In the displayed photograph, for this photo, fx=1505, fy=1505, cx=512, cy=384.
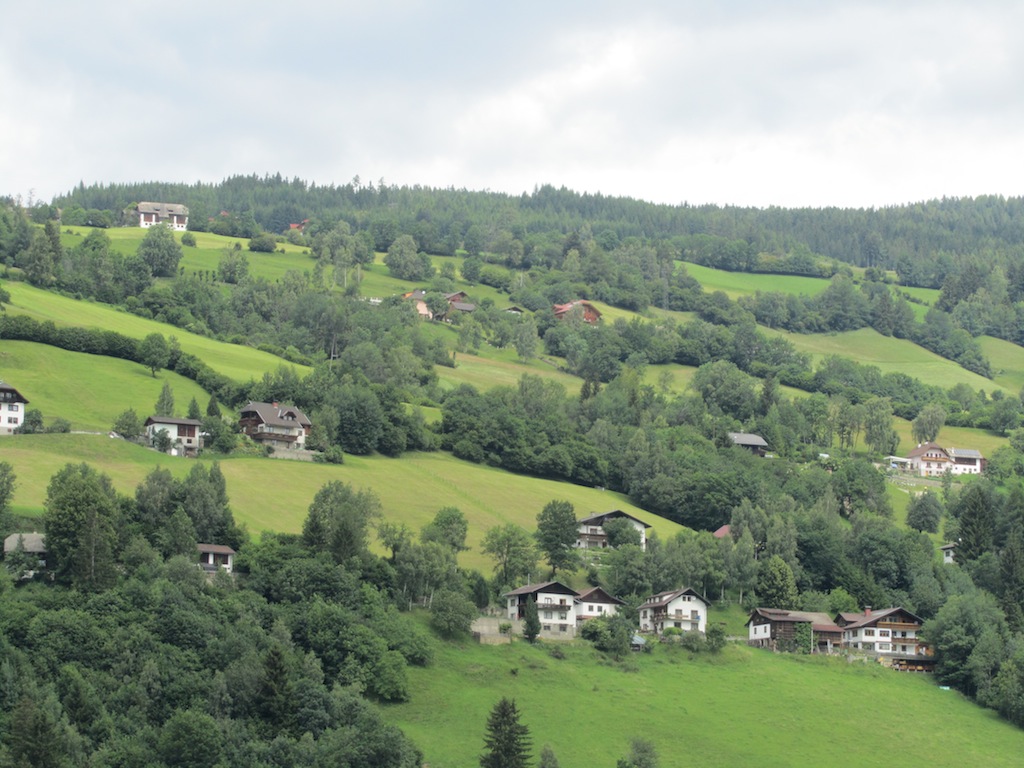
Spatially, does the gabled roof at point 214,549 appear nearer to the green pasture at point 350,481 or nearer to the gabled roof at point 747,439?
the green pasture at point 350,481

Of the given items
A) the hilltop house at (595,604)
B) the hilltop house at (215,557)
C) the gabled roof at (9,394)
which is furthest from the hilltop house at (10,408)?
the hilltop house at (595,604)

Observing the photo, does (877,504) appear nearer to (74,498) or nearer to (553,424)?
(553,424)

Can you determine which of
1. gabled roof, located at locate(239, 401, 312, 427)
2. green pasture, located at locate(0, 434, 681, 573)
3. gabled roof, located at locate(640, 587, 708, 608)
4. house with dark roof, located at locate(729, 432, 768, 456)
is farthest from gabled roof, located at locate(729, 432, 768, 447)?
gabled roof, located at locate(640, 587, 708, 608)

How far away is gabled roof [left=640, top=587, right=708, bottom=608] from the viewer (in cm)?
9856

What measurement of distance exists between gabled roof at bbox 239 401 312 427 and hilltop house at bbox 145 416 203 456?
8.11 metres

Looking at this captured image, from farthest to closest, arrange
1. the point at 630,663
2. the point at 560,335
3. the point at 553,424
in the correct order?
the point at 560,335 < the point at 553,424 < the point at 630,663

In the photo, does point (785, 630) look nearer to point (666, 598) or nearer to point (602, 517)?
point (666, 598)

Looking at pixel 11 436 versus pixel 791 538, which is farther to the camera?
pixel 791 538

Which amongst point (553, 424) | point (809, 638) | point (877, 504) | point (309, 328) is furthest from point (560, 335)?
point (809, 638)

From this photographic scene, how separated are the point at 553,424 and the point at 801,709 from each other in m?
55.0

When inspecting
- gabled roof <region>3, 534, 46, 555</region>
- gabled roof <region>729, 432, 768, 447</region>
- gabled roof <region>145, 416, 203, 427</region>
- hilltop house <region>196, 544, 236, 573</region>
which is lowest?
hilltop house <region>196, 544, 236, 573</region>

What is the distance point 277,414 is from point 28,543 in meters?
40.8

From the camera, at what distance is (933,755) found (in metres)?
82.0

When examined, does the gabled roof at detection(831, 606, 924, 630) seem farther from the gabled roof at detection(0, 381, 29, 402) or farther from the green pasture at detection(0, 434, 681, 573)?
the gabled roof at detection(0, 381, 29, 402)
